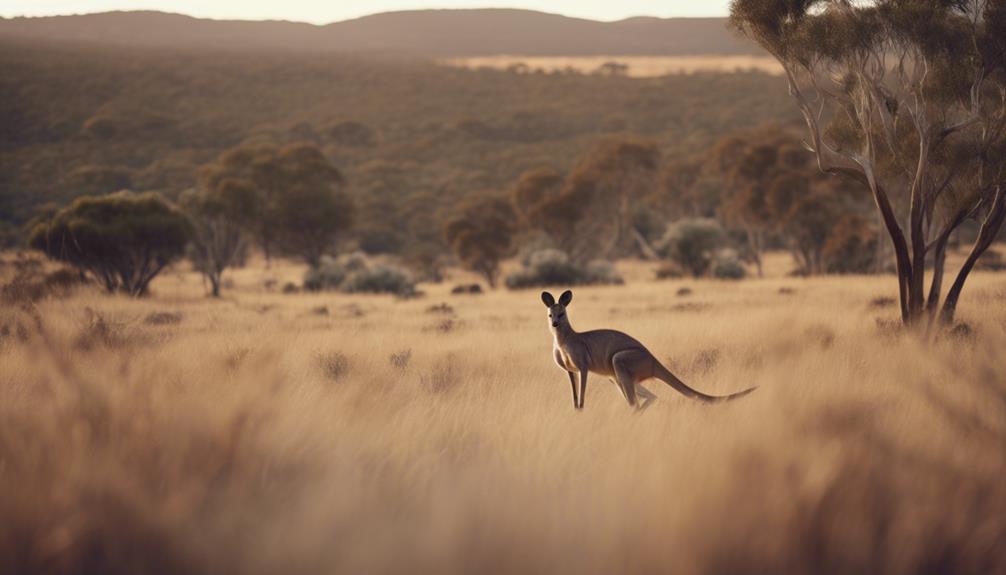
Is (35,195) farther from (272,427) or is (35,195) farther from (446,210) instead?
(272,427)

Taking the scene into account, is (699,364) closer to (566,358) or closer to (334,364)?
(566,358)

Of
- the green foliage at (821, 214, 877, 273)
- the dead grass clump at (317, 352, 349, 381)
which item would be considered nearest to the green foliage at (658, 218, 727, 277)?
the green foliage at (821, 214, 877, 273)

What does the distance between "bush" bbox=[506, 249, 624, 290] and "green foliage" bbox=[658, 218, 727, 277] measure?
4.70 metres

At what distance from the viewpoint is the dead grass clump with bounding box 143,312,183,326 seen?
17688 mm

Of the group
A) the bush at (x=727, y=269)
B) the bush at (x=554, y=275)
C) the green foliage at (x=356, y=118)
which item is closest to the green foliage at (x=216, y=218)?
the bush at (x=554, y=275)

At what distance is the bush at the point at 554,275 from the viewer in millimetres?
35781

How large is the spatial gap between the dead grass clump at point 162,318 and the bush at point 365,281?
12485 mm

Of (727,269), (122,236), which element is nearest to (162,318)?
(122,236)

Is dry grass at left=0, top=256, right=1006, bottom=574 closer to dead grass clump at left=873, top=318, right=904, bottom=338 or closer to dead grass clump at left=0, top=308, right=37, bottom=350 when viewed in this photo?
dead grass clump at left=0, top=308, right=37, bottom=350

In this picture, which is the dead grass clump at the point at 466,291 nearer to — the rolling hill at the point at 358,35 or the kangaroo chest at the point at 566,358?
the kangaroo chest at the point at 566,358

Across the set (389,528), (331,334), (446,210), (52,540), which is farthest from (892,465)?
(446,210)

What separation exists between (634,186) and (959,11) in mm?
41867

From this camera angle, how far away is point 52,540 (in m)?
3.46

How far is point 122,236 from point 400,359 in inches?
816
